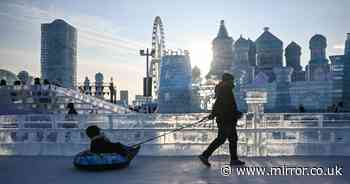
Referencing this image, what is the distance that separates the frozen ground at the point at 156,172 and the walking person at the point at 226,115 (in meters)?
0.53

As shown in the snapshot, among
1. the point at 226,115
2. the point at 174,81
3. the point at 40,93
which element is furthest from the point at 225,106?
the point at 174,81

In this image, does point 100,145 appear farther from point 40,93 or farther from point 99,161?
point 40,93

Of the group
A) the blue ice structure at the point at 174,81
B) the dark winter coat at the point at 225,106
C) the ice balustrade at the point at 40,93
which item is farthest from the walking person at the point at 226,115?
the blue ice structure at the point at 174,81

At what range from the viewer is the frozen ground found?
6699mm

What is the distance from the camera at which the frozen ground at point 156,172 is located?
22.0 feet

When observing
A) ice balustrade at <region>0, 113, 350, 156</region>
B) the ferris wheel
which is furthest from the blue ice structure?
ice balustrade at <region>0, 113, 350, 156</region>

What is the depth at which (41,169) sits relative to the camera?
8234 mm

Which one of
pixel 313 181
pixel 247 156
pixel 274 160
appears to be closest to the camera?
pixel 313 181

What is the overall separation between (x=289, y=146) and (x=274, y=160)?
4.00ft

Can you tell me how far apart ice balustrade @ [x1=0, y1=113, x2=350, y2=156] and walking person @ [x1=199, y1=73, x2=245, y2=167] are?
2.25 meters

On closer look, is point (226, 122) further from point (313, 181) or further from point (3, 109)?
point (3, 109)

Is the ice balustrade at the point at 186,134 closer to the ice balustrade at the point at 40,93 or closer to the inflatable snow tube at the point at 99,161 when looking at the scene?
the inflatable snow tube at the point at 99,161

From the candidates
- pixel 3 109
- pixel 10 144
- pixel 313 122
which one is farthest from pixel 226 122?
pixel 3 109

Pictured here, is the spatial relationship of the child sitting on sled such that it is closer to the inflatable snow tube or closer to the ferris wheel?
the inflatable snow tube
